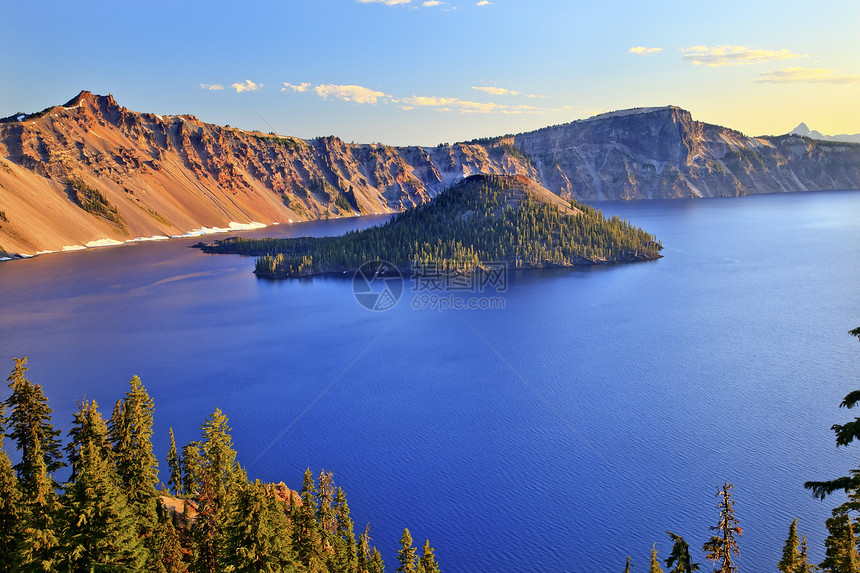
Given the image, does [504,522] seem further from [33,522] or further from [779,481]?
[33,522]

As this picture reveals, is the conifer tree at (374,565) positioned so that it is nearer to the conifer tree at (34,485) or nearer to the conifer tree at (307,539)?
the conifer tree at (307,539)

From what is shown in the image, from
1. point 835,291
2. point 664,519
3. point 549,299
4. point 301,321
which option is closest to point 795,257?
point 835,291

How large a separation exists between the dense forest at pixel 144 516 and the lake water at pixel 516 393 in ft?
31.4

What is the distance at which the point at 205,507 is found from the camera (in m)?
38.9

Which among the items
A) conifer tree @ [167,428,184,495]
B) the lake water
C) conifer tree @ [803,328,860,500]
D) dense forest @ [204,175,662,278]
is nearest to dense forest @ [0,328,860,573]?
conifer tree @ [803,328,860,500]

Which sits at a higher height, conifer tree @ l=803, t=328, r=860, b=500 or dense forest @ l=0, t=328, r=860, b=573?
conifer tree @ l=803, t=328, r=860, b=500

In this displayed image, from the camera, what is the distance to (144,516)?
39.2m

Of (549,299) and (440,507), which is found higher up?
(549,299)

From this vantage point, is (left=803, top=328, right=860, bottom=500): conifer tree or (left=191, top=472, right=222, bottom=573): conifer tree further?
(left=191, top=472, right=222, bottom=573): conifer tree

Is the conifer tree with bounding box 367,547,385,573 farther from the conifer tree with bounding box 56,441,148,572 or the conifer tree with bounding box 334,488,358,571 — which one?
the conifer tree with bounding box 56,441,148,572

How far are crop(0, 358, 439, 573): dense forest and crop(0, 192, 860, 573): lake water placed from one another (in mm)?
9557

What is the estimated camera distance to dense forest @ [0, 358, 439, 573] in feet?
100

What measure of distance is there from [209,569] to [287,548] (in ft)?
23.4

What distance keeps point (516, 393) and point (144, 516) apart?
165 feet
